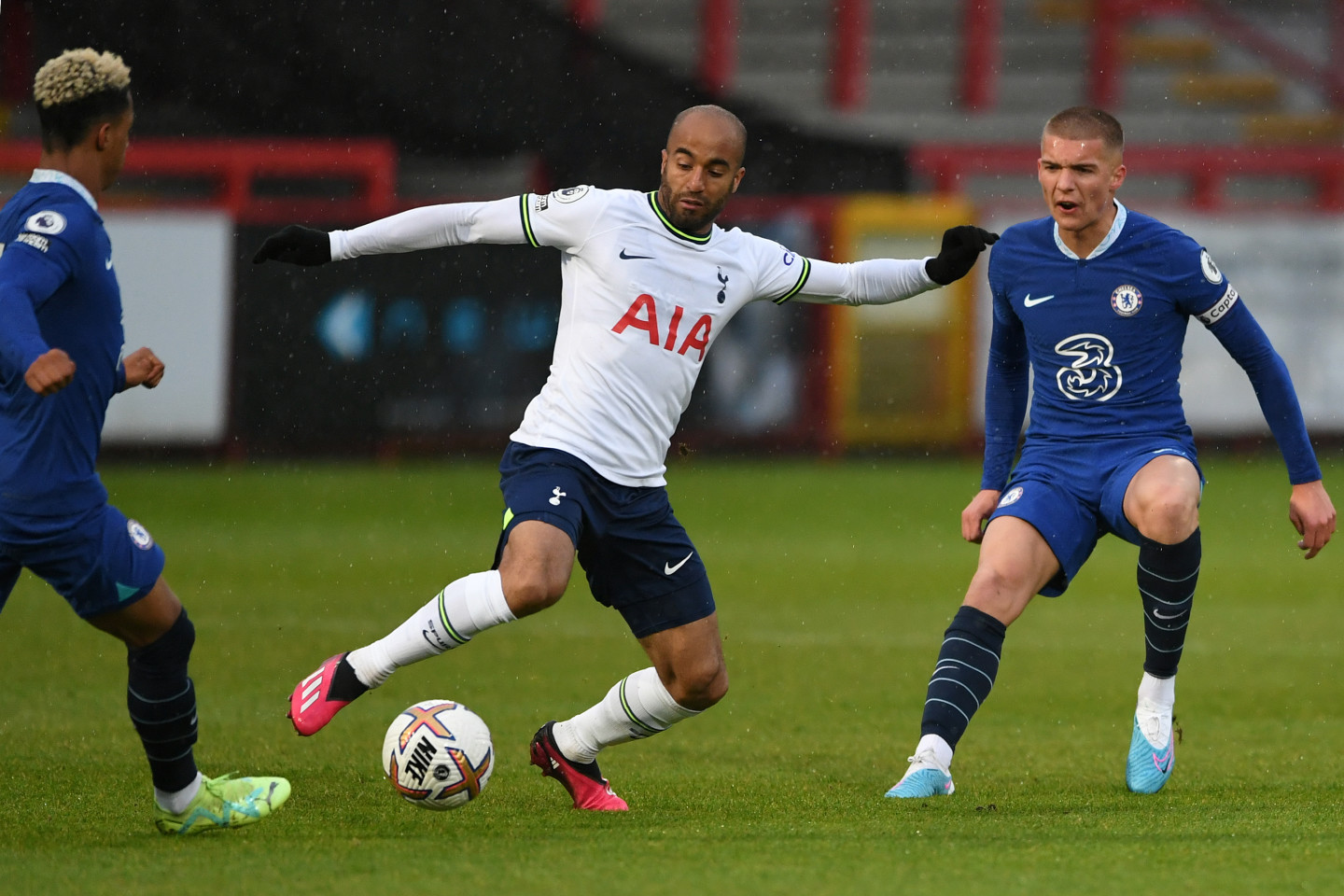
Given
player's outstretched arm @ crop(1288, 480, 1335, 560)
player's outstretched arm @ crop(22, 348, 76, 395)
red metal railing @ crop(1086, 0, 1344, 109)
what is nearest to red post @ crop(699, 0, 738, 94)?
red metal railing @ crop(1086, 0, 1344, 109)

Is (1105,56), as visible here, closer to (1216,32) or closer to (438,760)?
(1216,32)

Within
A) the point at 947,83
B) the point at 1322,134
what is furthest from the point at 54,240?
the point at 1322,134

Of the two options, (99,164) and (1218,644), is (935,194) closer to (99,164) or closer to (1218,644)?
(1218,644)

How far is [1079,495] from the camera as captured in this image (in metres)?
Result: 5.03

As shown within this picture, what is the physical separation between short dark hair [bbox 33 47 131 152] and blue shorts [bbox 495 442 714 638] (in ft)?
4.47

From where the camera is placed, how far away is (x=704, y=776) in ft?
17.5

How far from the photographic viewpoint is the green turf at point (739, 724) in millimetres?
3896

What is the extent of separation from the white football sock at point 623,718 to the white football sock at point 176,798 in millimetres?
1029

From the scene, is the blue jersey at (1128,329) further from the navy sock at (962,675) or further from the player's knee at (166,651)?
the player's knee at (166,651)

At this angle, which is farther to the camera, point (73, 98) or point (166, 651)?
point (166, 651)

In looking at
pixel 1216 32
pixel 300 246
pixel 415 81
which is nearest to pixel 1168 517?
pixel 300 246

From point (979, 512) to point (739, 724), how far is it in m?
1.56

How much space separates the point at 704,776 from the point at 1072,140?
210 cm

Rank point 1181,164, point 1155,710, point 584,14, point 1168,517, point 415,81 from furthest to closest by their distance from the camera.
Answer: point 584,14 → point 415,81 → point 1181,164 → point 1155,710 → point 1168,517
